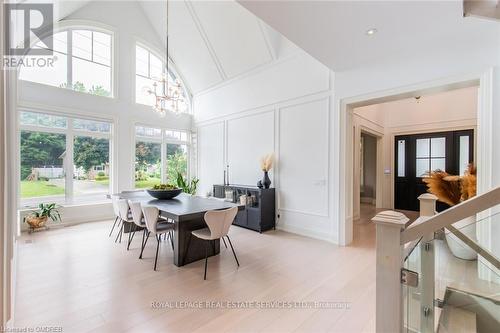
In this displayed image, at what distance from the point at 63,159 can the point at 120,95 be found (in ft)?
6.47

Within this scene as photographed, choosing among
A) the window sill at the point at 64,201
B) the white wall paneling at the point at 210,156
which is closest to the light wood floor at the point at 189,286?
the window sill at the point at 64,201

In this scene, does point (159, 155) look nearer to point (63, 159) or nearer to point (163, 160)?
point (163, 160)

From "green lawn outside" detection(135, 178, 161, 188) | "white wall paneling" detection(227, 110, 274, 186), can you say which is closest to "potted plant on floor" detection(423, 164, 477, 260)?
"white wall paneling" detection(227, 110, 274, 186)

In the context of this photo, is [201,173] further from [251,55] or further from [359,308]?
[359,308]

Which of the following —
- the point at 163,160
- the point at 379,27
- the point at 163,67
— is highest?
the point at 163,67

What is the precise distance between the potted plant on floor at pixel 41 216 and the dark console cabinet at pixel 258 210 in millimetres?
3768

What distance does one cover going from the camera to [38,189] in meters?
4.80

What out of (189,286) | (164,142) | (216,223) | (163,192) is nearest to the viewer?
(189,286)

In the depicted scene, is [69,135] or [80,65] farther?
[80,65]

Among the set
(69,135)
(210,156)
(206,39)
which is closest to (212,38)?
(206,39)

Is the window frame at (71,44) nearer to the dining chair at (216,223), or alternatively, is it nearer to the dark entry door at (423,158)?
the dining chair at (216,223)

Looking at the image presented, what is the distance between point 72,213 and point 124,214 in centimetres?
235

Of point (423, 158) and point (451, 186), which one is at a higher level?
point (423, 158)

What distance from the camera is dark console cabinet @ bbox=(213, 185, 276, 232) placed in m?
4.62
